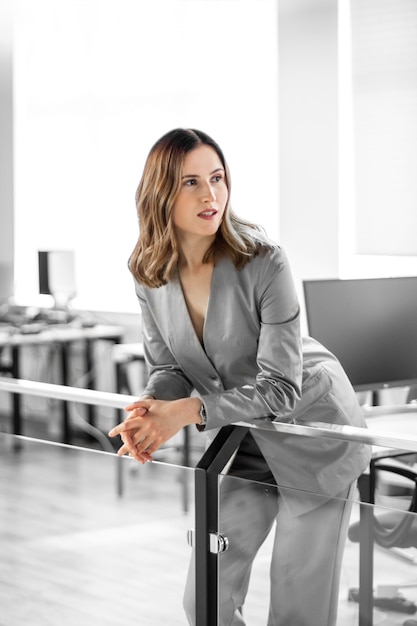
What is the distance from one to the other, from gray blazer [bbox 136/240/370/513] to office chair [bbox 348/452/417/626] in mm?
56

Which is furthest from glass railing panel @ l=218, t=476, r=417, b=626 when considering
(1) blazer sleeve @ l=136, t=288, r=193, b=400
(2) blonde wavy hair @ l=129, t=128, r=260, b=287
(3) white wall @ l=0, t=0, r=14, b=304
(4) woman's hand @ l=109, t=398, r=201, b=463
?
(3) white wall @ l=0, t=0, r=14, b=304

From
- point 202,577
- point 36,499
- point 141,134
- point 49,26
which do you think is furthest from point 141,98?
point 202,577

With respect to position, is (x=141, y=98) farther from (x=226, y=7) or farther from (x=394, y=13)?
(x=394, y=13)

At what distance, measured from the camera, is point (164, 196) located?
1.62 metres

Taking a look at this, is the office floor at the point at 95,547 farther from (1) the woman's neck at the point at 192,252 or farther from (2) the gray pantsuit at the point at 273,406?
(1) the woman's neck at the point at 192,252

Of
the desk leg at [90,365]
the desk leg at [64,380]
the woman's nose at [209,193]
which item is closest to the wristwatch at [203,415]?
the woman's nose at [209,193]

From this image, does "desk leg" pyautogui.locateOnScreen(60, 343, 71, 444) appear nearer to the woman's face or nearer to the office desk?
the office desk

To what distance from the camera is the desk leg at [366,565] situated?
1.36m

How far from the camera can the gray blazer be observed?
149 cm

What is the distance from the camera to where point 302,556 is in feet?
4.89

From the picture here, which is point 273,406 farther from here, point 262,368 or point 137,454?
point 137,454

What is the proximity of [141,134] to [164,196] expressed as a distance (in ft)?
15.3

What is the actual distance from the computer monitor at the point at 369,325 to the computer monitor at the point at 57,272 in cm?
345

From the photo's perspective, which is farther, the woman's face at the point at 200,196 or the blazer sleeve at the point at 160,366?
the blazer sleeve at the point at 160,366
